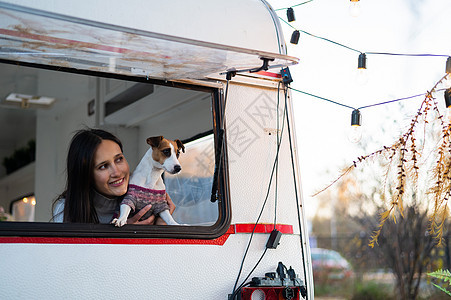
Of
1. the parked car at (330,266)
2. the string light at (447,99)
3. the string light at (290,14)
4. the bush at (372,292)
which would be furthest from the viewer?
the parked car at (330,266)

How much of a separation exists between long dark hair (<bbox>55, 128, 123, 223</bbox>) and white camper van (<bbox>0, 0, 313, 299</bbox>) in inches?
16.4

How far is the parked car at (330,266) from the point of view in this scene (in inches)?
520

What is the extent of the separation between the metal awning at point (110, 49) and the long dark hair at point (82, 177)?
0.60 metres

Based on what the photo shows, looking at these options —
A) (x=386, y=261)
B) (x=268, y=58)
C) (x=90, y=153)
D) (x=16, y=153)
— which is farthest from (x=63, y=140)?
(x=386, y=261)

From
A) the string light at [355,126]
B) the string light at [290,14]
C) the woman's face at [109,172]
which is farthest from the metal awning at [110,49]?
the string light at [290,14]

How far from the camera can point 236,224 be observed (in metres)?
3.45

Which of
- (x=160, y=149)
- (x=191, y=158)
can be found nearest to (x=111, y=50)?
(x=160, y=149)

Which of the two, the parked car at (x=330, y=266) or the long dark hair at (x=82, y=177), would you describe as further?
the parked car at (x=330, y=266)

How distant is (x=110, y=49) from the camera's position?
3.00m

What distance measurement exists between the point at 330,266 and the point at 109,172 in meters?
11.3

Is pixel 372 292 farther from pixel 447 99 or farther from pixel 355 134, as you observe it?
pixel 447 99

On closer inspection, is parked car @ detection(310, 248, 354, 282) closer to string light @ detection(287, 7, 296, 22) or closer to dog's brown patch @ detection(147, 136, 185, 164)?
string light @ detection(287, 7, 296, 22)

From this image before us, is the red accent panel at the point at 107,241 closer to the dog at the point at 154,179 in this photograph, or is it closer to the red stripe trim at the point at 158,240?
the red stripe trim at the point at 158,240

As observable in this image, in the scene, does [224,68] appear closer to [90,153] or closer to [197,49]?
[197,49]
